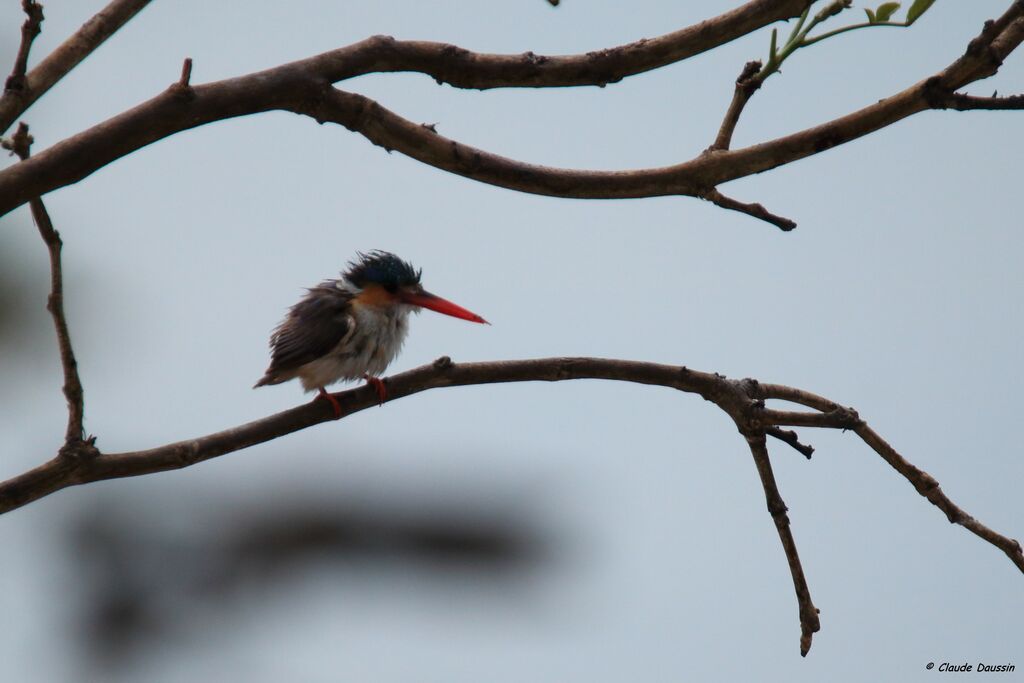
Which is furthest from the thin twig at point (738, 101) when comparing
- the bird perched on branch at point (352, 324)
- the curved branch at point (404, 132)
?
the bird perched on branch at point (352, 324)

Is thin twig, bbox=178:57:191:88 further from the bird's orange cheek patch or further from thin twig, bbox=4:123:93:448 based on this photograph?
the bird's orange cheek patch

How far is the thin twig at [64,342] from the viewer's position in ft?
6.84

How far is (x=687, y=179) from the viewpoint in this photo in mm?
2127

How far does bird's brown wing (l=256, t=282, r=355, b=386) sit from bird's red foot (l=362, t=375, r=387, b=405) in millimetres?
180

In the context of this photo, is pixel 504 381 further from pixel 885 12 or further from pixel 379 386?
pixel 885 12

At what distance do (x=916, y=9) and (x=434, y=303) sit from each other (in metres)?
2.02

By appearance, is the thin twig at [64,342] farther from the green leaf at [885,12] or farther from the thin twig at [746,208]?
the green leaf at [885,12]

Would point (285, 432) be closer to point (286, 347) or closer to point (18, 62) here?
point (18, 62)

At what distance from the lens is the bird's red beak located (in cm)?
360

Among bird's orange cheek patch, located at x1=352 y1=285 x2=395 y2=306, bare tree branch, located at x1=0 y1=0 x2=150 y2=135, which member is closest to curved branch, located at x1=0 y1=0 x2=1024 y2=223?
bare tree branch, located at x1=0 y1=0 x2=150 y2=135

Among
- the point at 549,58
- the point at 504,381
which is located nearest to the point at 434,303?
the point at 504,381

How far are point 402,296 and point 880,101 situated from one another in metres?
2.16

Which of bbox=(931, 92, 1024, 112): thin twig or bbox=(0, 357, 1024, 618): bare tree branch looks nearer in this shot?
bbox=(931, 92, 1024, 112): thin twig

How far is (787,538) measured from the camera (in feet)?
7.84
